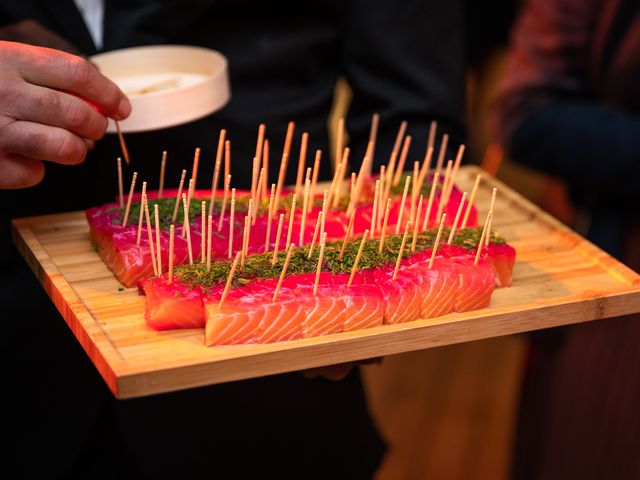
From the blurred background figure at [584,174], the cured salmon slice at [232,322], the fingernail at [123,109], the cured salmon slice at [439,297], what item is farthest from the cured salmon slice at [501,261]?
the blurred background figure at [584,174]

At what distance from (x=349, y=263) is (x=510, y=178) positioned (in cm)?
474

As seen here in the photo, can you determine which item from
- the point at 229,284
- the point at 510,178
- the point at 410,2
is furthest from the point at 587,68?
the point at 510,178

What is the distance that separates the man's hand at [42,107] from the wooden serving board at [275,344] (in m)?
0.26

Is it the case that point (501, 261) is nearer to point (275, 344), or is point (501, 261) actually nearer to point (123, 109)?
point (275, 344)

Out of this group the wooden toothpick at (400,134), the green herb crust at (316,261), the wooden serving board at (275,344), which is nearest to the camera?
the wooden serving board at (275,344)

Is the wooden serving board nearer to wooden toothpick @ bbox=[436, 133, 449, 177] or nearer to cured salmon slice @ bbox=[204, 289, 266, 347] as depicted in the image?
cured salmon slice @ bbox=[204, 289, 266, 347]

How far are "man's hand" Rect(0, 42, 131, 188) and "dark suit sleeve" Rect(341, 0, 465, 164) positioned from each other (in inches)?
36.8

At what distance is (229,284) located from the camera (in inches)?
69.8

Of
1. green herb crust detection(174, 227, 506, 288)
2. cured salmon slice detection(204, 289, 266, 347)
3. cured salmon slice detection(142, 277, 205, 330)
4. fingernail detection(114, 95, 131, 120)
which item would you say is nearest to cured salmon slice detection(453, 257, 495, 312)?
green herb crust detection(174, 227, 506, 288)

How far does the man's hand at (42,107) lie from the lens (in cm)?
174

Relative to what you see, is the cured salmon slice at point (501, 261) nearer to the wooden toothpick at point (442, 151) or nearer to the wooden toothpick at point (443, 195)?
the wooden toothpick at point (443, 195)

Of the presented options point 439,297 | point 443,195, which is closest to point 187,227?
point 439,297

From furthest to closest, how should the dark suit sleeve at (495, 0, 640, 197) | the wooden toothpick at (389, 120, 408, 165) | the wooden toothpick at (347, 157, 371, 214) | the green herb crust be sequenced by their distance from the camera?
1. the dark suit sleeve at (495, 0, 640, 197)
2. the wooden toothpick at (389, 120, 408, 165)
3. the wooden toothpick at (347, 157, 371, 214)
4. the green herb crust

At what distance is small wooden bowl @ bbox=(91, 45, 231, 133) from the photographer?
203 cm
